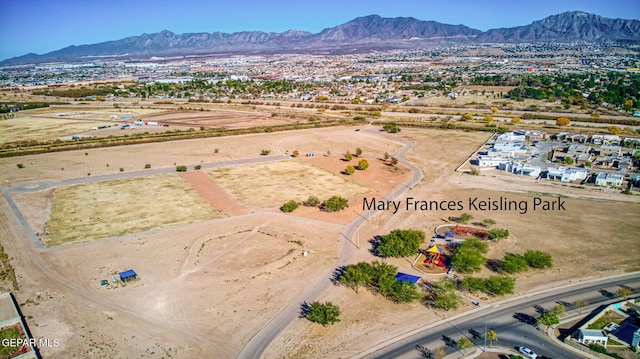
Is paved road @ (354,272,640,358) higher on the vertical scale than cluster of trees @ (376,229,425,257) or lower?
lower

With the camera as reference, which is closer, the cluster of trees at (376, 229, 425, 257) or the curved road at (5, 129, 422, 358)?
the curved road at (5, 129, 422, 358)

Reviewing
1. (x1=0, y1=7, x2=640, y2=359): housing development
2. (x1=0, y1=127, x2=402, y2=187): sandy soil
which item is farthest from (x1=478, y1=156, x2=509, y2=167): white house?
(x1=0, y1=127, x2=402, y2=187): sandy soil

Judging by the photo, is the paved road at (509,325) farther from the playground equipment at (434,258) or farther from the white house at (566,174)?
the white house at (566,174)

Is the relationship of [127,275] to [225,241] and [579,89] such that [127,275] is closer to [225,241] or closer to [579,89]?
[225,241]

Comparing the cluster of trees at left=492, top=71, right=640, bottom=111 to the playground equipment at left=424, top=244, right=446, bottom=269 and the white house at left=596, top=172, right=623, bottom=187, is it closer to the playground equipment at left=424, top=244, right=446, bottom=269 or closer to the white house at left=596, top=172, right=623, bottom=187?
the white house at left=596, top=172, right=623, bottom=187

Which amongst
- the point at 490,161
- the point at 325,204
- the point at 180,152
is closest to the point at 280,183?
the point at 325,204

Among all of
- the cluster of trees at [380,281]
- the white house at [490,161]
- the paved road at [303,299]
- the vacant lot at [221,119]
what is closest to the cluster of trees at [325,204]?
the paved road at [303,299]
